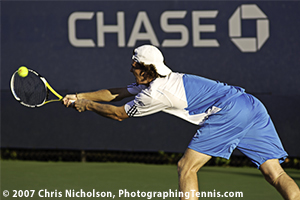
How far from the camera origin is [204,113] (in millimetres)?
3307

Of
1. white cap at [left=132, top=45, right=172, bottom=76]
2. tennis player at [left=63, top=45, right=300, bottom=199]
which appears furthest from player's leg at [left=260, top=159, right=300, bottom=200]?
white cap at [left=132, top=45, right=172, bottom=76]

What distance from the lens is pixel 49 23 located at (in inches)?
241

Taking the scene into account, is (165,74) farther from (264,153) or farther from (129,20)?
(129,20)

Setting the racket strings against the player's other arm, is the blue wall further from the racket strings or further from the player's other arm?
the player's other arm

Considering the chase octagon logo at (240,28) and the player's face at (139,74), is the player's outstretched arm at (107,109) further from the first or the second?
the chase octagon logo at (240,28)

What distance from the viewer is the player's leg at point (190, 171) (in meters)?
3.18

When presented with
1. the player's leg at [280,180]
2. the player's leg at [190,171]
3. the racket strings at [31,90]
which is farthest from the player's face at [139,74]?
the racket strings at [31,90]

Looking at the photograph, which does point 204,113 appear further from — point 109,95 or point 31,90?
point 31,90

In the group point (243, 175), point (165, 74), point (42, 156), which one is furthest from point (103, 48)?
point (165, 74)

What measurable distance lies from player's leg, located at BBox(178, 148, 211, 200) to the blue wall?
103 inches

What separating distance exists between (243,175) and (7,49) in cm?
318

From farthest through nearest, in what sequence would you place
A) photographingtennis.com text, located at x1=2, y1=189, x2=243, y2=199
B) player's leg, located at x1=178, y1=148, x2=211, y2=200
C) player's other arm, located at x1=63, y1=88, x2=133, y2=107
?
1. photographingtennis.com text, located at x1=2, y1=189, x2=243, y2=199
2. player's other arm, located at x1=63, y1=88, x2=133, y2=107
3. player's leg, located at x1=178, y1=148, x2=211, y2=200

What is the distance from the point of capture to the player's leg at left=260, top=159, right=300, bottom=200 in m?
3.22

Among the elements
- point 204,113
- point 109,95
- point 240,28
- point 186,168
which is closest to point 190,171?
point 186,168
